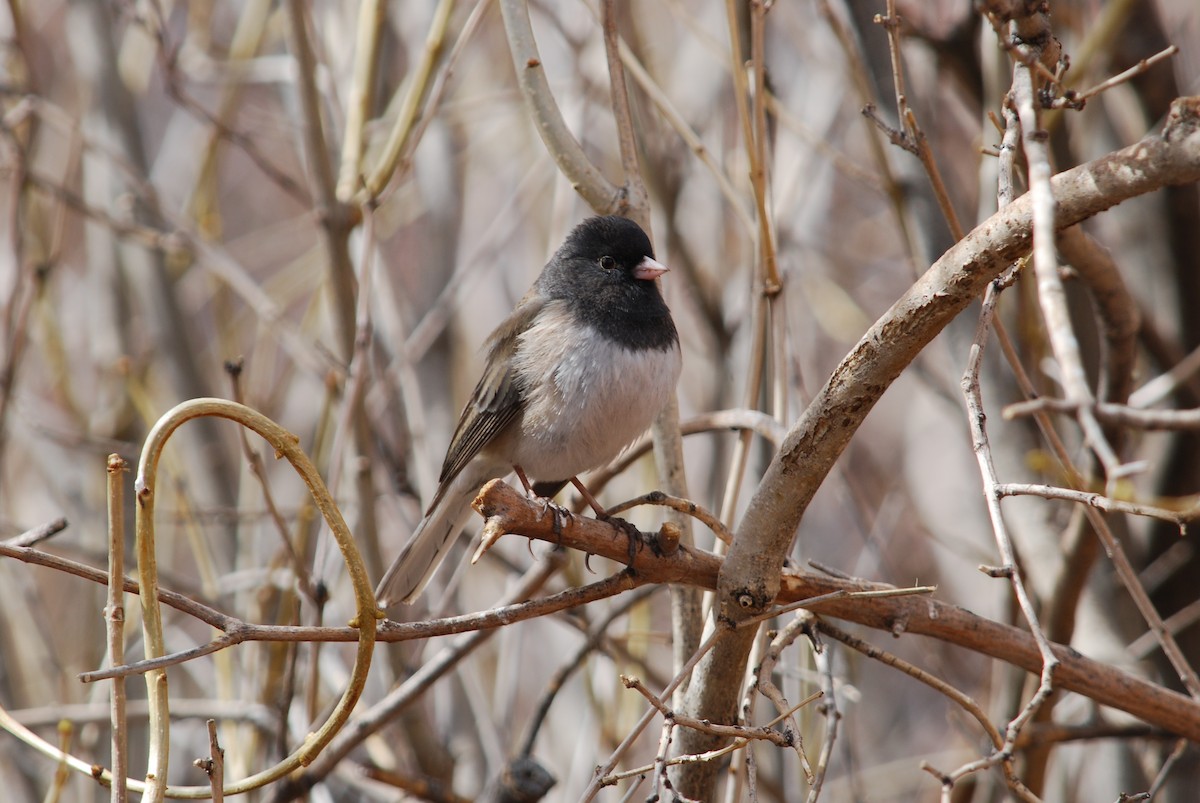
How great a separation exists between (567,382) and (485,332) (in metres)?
1.52

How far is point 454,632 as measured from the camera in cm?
138

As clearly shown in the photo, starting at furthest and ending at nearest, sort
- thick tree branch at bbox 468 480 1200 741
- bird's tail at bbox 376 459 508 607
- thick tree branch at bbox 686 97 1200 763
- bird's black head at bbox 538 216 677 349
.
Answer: bird's black head at bbox 538 216 677 349, bird's tail at bbox 376 459 508 607, thick tree branch at bbox 468 480 1200 741, thick tree branch at bbox 686 97 1200 763

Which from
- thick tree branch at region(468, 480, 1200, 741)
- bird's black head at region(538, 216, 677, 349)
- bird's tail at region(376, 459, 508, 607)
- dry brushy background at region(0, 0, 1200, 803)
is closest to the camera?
thick tree branch at region(468, 480, 1200, 741)

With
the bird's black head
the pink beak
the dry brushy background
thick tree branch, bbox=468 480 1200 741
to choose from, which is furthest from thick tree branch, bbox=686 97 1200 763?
the pink beak

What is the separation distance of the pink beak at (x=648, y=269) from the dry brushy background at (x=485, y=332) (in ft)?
0.67

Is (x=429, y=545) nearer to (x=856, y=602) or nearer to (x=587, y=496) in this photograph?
(x=587, y=496)

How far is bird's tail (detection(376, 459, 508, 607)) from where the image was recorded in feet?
7.15

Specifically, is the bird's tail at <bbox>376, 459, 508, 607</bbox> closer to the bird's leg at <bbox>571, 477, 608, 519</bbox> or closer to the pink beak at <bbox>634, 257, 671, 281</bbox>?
the bird's leg at <bbox>571, 477, 608, 519</bbox>

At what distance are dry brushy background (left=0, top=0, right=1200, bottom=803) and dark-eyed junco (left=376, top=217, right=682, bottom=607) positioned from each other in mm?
205

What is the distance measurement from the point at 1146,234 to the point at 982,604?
112 centimetres

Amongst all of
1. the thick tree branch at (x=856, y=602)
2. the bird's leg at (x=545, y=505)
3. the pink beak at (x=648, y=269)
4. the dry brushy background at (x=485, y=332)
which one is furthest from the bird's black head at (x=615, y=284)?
the thick tree branch at (x=856, y=602)

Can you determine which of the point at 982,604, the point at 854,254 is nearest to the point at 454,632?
the point at 982,604

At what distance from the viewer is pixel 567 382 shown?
2.28m

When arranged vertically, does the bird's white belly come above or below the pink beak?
below
